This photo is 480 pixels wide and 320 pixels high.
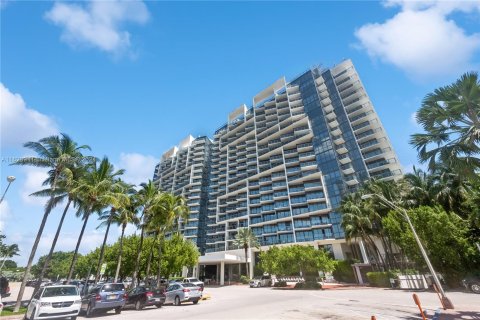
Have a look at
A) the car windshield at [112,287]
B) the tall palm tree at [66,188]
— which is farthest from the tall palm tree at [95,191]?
the car windshield at [112,287]

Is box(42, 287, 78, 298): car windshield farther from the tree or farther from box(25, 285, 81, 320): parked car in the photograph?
the tree

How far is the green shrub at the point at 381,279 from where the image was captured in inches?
1278

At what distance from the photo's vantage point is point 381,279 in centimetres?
3353

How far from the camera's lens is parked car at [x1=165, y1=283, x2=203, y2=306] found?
20.6 meters

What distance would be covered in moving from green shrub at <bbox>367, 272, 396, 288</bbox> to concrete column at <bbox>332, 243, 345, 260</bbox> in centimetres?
1847

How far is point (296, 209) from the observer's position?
64438mm

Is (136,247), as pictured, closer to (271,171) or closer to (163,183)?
(271,171)

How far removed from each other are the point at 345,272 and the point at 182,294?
36618 mm

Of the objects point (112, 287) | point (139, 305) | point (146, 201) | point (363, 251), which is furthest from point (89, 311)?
point (363, 251)

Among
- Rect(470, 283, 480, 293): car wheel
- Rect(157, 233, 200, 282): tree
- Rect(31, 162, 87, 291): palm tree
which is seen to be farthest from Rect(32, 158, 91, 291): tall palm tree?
Rect(470, 283, 480, 293): car wheel

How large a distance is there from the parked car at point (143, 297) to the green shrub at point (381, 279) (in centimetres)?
2784

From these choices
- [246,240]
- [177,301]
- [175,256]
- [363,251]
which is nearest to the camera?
[177,301]

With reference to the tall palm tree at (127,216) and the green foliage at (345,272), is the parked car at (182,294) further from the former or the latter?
the green foliage at (345,272)

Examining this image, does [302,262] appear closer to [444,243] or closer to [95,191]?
[444,243]
